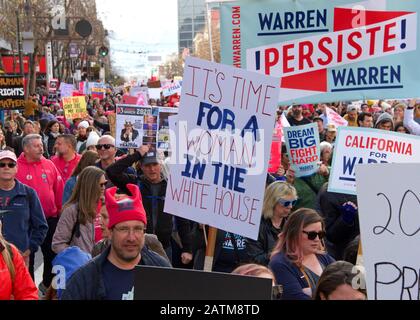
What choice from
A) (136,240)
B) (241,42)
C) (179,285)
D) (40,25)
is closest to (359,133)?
(241,42)

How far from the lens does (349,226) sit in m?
6.97

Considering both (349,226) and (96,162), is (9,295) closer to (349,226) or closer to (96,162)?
(349,226)

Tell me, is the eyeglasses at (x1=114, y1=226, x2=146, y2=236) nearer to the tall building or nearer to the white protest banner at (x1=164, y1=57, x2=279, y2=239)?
the white protest banner at (x1=164, y1=57, x2=279, y2=239)

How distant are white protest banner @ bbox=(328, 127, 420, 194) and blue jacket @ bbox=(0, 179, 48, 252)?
2483mm

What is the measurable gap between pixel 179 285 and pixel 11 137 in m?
12.6

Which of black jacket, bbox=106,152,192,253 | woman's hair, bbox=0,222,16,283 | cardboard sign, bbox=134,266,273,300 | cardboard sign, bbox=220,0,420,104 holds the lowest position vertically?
black jacket, bbox=106,152,192,253

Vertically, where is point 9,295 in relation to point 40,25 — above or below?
below

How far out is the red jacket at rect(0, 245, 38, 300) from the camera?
15.3 ft

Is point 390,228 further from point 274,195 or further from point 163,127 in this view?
point 163,127

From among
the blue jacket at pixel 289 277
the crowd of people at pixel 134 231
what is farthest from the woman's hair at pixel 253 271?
the blue jacket at pixel 289 277

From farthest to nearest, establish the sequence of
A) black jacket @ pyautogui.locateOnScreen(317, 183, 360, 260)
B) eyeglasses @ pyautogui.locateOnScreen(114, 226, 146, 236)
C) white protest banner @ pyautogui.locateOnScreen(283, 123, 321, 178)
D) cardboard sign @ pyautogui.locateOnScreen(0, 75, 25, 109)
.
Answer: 1. cardboard sign @ pyautogui.locateOnScreen(0, 75, 25, 109)
2. white protest banner @ pyautogui.locateOnScreen(283, 123, 321, 178)
3. black jacket @ pyautogui.locateOnScreen(317, 183, 360, 260)
4. eyeglasses @ pyautogui.locateOnScreen(114, 226, 146, 236)

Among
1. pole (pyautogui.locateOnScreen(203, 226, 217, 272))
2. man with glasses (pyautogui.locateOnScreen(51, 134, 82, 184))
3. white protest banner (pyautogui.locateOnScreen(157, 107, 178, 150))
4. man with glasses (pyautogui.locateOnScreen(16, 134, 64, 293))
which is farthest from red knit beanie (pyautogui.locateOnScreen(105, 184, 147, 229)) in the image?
man with glasses (pyautogui.locateOnScreen(51, 134, 82, 184))

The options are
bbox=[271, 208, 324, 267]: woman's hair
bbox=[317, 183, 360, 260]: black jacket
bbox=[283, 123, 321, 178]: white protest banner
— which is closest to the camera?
bbox=[271, 208, 324, 267]: woman's hair

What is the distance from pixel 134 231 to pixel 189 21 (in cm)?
19352
